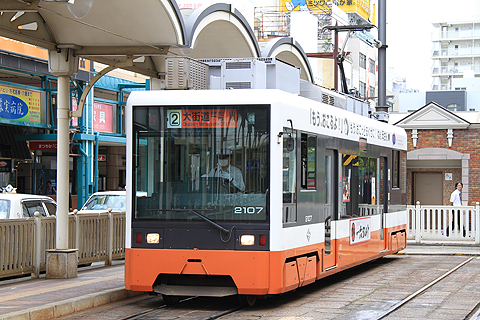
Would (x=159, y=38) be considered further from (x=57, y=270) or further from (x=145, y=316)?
(x=145, y=316)

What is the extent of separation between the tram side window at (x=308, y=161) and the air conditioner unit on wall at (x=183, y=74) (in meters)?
1.69

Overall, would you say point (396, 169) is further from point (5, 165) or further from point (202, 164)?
point (5, 165)

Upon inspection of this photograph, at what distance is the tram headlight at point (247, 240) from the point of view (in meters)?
8.63

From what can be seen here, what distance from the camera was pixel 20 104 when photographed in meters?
21.2

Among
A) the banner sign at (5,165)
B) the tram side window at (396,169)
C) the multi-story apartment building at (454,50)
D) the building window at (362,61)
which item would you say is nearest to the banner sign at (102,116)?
the banner sign at (5,165)

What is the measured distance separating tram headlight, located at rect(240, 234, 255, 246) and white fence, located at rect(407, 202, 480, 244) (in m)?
12.4

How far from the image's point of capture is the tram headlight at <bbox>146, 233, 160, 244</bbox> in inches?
350

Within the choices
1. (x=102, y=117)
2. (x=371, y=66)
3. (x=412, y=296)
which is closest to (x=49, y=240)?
(x=412, y=296)

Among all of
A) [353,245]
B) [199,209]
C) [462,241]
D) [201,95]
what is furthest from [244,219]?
[462,241]

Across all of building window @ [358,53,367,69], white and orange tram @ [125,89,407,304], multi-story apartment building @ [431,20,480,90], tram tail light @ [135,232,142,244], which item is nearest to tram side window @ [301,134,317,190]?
white and orange tram @ [125,89,407,304]

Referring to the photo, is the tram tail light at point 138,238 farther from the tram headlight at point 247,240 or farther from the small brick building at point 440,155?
the small brick building at point 440,155

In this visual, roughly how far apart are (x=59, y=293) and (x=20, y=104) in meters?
12.7

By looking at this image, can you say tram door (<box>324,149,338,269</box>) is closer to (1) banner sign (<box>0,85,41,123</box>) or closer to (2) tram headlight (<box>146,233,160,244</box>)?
(2) tram headlight (<box>146,233,160,244</box>)

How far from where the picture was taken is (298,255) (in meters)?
9.29
